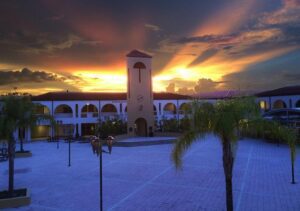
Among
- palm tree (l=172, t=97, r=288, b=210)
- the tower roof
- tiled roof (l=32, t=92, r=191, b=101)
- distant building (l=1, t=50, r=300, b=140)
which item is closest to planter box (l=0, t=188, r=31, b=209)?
palm tree (l=172, t=97, r=288, b=210)

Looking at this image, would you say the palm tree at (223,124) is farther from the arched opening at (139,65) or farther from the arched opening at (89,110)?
the arched opening at (89,110)

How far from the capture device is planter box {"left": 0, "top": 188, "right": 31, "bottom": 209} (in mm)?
12005

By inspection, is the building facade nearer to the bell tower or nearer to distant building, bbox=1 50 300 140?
distant building, bbox=1 50 300 140

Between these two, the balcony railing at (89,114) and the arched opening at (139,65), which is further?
the balcony railing at (89,114)

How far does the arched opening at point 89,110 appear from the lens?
46.1m

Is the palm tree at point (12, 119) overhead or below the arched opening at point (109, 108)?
below

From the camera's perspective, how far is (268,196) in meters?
12.7

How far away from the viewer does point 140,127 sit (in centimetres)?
3866

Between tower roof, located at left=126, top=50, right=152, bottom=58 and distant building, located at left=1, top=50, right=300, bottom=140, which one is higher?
tower roof, located at left=126, top=50, right=152, bottom=58

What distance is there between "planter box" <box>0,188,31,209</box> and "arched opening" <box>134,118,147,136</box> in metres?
26.0

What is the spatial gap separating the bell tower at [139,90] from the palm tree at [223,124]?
27.8m

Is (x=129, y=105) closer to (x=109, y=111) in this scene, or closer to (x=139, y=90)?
(x=139, y=90)

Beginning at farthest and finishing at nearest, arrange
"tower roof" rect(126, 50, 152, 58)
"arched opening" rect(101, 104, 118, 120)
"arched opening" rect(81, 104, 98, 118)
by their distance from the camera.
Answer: "arched opening" rect(101, 104, 118, 120)
"arched opening" rect(81, 104, 98, 118)
"tower roof" rect(126, 50, 152, 58)

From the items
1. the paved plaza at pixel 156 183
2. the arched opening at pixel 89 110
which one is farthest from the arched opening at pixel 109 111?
the paved plaza at pixel 156 183
